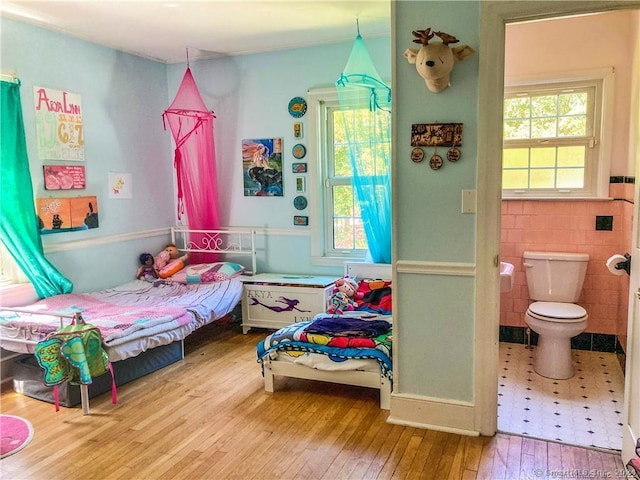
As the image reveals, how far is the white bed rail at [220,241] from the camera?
4719mm

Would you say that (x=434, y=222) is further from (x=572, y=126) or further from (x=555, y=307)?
(x=572, y=126)

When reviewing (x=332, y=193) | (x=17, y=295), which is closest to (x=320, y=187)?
(x=332, y=193)

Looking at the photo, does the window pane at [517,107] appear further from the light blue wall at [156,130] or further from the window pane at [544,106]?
the light blue wall at [156,130]

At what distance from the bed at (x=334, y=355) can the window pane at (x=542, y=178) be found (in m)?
1.58

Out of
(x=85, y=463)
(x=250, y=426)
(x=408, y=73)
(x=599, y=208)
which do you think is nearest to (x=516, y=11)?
(x=408, y=73)

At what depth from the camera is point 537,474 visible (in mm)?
2201

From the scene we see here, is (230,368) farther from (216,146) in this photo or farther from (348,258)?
(216,146)

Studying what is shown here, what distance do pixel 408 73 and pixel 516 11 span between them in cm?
54

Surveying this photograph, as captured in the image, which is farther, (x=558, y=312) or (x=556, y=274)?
(x=556, y=274)

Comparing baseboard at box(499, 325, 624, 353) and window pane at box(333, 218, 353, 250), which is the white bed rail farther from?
baseboard at box(499, 325, 624, 353)

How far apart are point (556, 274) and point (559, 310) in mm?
391

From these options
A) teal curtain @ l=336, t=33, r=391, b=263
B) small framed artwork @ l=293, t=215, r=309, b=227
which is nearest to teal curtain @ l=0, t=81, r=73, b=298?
small framed artwork @ l=293, t=215, r=309, b=227

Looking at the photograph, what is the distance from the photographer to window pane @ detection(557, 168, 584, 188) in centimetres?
368

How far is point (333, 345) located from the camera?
2951 millimetres
